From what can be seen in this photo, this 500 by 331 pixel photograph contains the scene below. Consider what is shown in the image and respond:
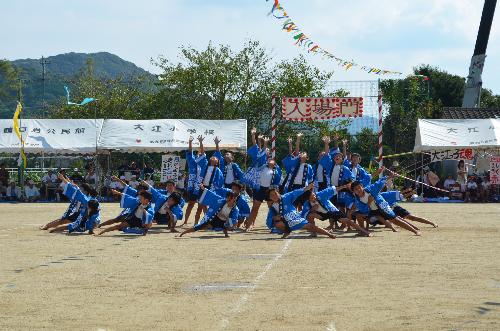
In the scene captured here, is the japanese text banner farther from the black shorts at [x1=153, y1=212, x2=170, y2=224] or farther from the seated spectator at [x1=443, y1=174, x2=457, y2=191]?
the black shorts at [x1=153, y1=212, x2=170, y2=224]

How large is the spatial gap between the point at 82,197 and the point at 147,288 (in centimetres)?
710

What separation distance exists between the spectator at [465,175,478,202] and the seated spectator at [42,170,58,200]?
44.6 ft

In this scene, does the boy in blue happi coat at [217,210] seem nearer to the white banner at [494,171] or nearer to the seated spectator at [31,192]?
the white banner at [494,171]

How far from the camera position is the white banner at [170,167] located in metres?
26.9

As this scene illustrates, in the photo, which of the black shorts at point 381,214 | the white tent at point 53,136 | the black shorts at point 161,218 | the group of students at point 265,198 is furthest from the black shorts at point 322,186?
the white tent at point 53,136

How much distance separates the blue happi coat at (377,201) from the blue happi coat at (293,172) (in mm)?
1472

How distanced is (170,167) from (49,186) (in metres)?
4.80

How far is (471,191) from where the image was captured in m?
26.8

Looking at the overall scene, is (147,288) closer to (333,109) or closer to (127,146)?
(333,109)

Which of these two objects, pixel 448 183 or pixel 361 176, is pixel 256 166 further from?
Result: pixel 448 183

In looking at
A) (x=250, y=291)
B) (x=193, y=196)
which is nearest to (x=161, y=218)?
(x=193, y=196)

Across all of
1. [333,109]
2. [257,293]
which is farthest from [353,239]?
[333,109]

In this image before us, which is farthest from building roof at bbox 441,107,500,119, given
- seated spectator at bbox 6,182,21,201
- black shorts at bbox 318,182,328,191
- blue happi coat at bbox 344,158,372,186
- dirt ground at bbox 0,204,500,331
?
dirt ground at bbox 0,204,500,331

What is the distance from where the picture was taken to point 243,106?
3697cm
